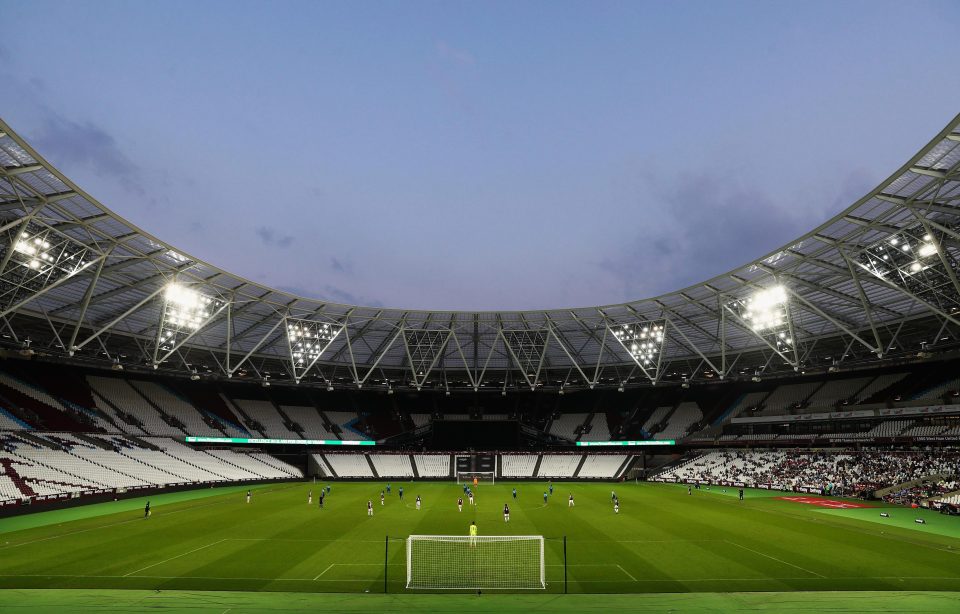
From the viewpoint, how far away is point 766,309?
44906mm

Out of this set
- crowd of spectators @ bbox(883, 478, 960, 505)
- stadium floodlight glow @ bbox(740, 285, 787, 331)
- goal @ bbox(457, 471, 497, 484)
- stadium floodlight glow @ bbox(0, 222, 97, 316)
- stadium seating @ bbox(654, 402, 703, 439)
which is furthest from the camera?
stadium seating @ bbox(654, 402, 703, 439)

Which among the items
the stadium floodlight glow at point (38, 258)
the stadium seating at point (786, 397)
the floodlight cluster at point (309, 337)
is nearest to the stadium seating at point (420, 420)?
the floodlight cluster at point (309, 337)

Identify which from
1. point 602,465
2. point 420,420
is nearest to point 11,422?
point 420,420

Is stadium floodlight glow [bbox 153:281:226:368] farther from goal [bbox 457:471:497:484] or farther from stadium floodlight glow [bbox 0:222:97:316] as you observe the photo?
goal [bbox 457:471:497:484]

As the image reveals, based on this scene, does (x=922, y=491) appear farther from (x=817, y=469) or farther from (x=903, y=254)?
(x=903, y=254)

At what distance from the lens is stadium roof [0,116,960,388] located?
3039 centimetres

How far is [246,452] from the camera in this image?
6731 cm

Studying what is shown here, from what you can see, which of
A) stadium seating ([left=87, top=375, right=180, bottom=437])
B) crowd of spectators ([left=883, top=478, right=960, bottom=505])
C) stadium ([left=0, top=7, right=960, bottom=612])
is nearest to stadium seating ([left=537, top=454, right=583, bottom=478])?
stadium ([left=0, top=7, right=960, bottom=612])

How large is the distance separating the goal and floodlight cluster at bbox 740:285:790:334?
37674 mm

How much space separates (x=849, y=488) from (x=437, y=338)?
145 ft

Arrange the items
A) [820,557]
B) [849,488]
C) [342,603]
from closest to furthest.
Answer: [342,603] → [820,557] → [849,488]

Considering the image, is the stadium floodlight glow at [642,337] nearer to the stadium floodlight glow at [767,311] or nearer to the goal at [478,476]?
the stadium floodlight glow at [767,311]

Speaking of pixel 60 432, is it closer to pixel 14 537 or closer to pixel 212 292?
pixel 212 292

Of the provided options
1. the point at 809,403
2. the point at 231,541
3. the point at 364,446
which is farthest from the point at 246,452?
the point at 809,403
